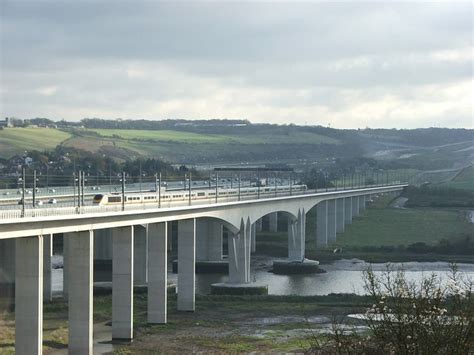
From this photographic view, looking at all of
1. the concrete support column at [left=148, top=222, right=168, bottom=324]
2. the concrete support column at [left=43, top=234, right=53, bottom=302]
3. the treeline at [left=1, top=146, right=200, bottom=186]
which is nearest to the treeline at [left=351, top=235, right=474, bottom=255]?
the treeline at [left=1, top=146, right=200, bottom=186]

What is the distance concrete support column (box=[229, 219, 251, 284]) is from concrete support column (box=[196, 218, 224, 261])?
16.3m

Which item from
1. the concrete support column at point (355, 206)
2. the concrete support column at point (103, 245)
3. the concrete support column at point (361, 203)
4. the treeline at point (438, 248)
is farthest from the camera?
the concrete support column at point (361, 203)

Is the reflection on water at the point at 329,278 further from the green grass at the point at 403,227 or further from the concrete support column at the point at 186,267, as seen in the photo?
the green grass at the point at 403,227

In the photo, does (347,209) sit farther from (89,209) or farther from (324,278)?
(89,209)

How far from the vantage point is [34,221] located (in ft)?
179

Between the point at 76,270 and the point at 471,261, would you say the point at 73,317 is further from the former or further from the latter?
the point at 471,261

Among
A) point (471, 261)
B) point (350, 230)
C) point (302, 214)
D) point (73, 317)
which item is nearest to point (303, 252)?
point (302, 214)

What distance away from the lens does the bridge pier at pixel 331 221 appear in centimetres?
14888

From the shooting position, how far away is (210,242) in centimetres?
12044

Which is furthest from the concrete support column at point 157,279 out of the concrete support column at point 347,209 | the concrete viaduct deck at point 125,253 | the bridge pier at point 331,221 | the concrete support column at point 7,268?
the concrete support column at point 347,209

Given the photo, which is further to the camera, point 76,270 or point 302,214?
point 302,214

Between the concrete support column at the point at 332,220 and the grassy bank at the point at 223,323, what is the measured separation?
5811cm

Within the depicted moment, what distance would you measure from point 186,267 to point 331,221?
225 ft

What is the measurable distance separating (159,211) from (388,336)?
44.2 metres
